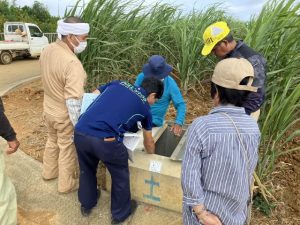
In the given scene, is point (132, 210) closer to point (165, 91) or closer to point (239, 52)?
point (165, 91)

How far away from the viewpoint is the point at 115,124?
91.2 inches

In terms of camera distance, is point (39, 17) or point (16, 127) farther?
point (39, 17)

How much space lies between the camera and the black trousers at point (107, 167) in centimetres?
235

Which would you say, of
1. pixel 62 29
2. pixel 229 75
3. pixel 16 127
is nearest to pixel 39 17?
pixel 16 127

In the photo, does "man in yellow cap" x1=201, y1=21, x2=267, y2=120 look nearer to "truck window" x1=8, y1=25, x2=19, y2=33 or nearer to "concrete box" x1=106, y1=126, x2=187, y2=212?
"concrete box" x1=106, y1=126, x2=187, y2=212

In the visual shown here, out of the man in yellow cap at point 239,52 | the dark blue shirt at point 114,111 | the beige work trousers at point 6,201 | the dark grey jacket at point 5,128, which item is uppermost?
the man in yellow cap at point 239,52

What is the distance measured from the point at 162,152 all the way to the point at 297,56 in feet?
5.47

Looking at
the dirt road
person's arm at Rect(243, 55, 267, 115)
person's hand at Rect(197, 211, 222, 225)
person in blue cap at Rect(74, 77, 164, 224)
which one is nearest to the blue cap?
person in blue cap at Rect(74, 77, 164, 224)

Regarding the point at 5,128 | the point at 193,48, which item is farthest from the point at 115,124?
the point at 193,48

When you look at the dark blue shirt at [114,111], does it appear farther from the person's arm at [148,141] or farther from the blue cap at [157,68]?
the blue cap at [157,68]

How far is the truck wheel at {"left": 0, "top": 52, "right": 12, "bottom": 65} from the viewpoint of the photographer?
11.7m

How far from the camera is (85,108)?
8.58 ft

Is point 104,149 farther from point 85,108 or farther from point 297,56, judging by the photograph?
point 297,56

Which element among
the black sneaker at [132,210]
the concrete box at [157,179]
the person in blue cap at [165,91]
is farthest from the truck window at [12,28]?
the black sneaker at [132,210]
